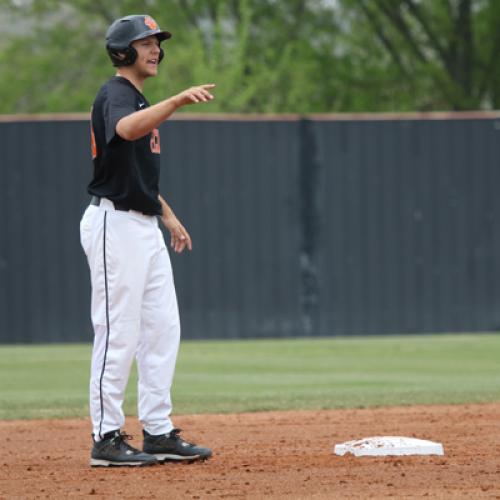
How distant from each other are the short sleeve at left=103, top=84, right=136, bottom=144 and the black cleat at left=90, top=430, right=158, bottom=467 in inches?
49.7

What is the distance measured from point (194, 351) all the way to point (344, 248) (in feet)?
8.58

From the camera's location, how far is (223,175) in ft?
48.8

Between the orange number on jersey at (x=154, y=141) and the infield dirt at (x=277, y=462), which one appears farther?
the orange number on jersey at (x=154, y=141)

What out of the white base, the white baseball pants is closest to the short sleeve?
the white baseball pants

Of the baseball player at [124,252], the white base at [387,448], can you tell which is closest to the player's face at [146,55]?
the baseball player at [124,252]

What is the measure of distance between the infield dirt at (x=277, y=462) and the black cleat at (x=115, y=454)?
4cm

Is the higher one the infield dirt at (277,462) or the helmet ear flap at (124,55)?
the helmet ear flap at (124,55)

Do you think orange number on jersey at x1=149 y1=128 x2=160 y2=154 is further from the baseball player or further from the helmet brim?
the helmet brim

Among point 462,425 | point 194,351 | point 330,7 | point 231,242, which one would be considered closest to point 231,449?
point 462,425

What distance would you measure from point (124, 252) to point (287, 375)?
5.26m

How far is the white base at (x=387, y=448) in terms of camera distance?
5648 millimetres

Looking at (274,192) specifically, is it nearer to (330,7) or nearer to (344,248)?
(344,248)

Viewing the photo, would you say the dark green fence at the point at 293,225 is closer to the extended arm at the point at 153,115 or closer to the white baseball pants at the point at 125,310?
the white baseball pants at the point at 125,310

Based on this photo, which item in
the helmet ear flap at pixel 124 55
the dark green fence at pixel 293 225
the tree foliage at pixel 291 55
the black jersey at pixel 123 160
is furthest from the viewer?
the tree foliage at pixel 291 55
